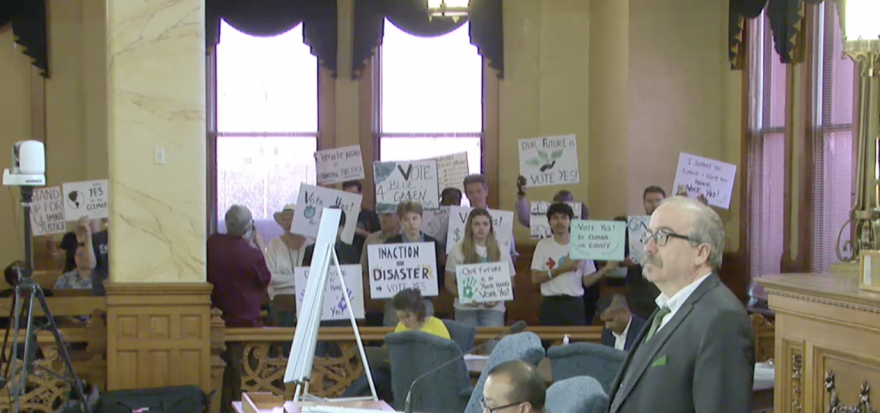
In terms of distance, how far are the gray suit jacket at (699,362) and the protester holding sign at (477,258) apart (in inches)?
185

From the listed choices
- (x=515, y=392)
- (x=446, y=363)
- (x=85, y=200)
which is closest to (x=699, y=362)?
(x=515, y=392)

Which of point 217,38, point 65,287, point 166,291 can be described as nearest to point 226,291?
point 166,291

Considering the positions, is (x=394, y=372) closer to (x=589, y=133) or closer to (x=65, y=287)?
(x=65, y=287)

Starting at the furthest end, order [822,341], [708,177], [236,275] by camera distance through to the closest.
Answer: [708,177], [236,275], [822,341]

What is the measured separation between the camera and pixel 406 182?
915 cm

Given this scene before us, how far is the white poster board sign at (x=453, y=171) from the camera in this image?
1029 cm

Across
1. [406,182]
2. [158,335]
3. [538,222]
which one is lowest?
[158,335]

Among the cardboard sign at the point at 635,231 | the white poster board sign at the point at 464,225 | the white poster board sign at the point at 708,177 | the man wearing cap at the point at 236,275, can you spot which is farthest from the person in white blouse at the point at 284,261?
the white poster board sign at the point at 708,177

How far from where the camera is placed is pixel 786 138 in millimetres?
7988

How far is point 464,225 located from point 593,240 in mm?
1197

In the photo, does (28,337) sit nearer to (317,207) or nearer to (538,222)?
(317,207)

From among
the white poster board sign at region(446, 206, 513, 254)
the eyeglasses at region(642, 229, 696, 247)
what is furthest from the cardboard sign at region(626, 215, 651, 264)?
the eyeglasses at region(642, 229, 696, 247)

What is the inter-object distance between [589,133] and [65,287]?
4.86 metres

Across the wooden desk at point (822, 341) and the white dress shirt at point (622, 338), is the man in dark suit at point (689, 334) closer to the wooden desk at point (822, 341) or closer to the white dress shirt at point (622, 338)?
the wooden desk at point (822, 341)
